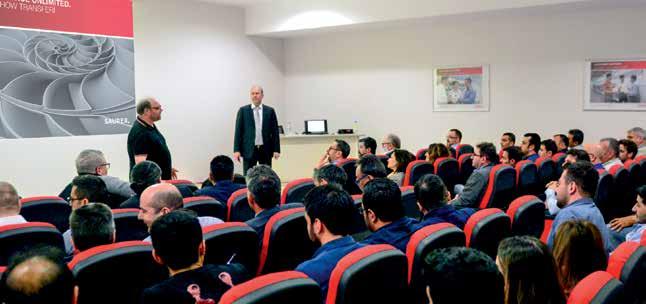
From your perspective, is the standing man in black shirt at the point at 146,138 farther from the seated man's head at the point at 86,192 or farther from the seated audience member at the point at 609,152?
the seated audience member at the point at 609,152

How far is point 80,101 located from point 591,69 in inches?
291

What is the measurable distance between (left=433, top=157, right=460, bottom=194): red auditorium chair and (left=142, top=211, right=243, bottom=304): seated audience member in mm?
3871

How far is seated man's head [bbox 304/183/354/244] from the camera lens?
248 centimetres

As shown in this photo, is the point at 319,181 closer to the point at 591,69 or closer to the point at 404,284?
the point at 404,284

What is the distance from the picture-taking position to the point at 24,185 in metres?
7.33

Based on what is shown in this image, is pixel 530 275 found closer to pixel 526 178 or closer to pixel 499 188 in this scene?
pixel 499 188

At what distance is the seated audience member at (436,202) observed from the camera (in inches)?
127

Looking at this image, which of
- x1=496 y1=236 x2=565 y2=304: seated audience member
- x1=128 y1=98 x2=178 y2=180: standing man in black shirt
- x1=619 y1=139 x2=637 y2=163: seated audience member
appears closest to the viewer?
x1=496 y1=236 x2=565 y2=304: seated audience member

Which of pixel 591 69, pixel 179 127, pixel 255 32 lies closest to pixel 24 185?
pixel 179 127

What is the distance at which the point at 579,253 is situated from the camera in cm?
212

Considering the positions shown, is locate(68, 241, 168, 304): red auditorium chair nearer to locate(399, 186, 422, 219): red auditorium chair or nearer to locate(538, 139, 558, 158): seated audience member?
locate(399, 186, 422, 219): red auditorium chair

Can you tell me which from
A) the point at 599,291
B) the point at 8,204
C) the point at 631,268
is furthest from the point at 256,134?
the point at 599,291

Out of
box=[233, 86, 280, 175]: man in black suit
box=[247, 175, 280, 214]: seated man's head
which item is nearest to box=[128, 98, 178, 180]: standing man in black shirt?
box=[233, 86, 280, 175]: man in black suit

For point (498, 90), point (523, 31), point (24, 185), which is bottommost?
point (24, 185)
